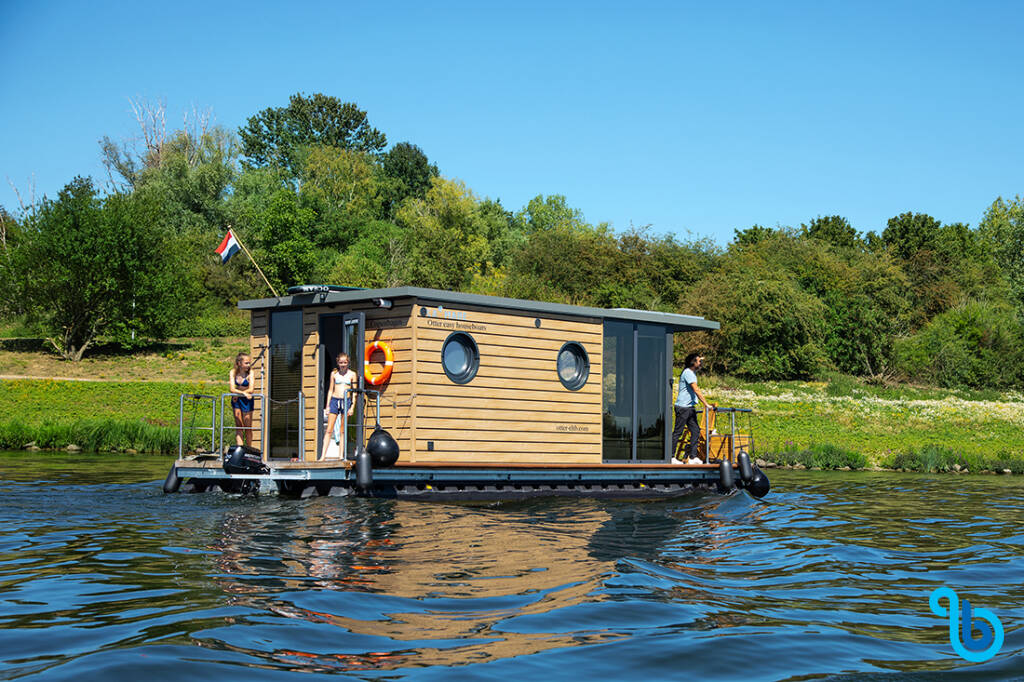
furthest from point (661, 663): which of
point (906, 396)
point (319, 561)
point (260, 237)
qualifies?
point (260, 237)

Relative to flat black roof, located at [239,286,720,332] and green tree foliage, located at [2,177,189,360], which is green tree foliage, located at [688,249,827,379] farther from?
flat black roof, located at [239,286,720,332]

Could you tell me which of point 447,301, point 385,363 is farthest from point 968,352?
point 385,363

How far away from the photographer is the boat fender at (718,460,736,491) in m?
15.5

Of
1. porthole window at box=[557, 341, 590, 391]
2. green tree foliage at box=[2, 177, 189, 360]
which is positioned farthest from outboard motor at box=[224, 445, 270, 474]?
green tree foliage at box=[2, 177, 189, 360]

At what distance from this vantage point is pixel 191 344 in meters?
40.2

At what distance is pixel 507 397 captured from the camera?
1405cm

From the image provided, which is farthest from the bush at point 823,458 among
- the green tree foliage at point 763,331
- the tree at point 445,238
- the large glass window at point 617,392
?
the tree at point 445,238

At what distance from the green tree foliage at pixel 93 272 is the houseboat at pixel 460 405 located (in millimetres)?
24506

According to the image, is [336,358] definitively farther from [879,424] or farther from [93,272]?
[93,272]

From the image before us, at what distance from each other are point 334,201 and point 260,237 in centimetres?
1451

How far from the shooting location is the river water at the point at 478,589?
18.4 ft

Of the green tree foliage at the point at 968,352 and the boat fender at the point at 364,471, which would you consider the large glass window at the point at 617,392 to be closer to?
the boat fender at the point at 364,471

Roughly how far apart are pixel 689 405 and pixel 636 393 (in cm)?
83

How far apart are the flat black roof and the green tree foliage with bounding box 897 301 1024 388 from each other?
1146 inches
